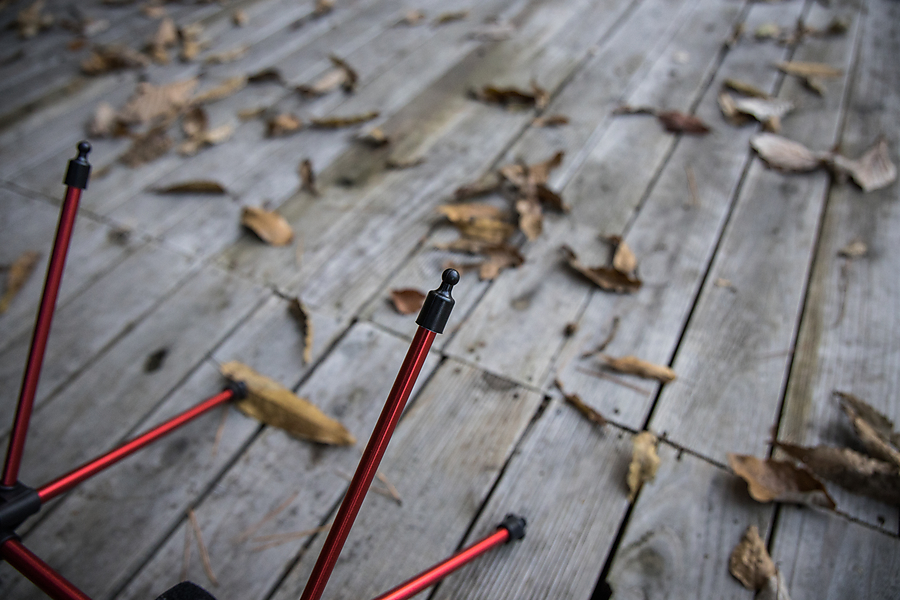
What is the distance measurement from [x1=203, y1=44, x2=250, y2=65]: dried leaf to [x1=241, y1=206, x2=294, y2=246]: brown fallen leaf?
0.93m

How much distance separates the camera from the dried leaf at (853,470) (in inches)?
37.4

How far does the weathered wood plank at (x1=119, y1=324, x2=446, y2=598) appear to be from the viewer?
0.92 meters

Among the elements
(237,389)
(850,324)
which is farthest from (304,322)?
(850,324)

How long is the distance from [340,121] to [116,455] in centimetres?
120

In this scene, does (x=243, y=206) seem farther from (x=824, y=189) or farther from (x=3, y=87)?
(x=824, y=189)

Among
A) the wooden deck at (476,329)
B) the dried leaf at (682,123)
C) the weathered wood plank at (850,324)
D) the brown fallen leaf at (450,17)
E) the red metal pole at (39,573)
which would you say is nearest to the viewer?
the red metal pole at (39,573)

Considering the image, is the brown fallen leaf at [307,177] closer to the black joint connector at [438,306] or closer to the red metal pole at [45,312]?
the red metal pole at [45,312]

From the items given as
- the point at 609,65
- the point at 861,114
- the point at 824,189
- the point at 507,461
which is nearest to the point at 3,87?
the point at 609,65

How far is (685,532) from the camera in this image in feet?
3.07

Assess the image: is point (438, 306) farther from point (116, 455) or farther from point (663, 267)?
point (663, 267)

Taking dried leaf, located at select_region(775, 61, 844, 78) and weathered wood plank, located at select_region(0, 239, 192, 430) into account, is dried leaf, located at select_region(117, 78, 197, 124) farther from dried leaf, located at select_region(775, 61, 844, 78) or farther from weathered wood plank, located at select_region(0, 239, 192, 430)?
dried leaf, located at select_region(775, 61, 844, 78)

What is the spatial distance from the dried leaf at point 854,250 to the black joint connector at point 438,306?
3.88 feet

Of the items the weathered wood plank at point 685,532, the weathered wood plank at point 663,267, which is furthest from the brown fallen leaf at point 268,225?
the weathered wood plank at point 685,532

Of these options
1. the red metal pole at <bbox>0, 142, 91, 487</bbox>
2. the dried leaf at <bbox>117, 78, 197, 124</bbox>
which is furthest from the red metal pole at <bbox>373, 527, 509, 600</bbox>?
the dried leaf at <bbox>117, 78, 197, 124</bbox>
